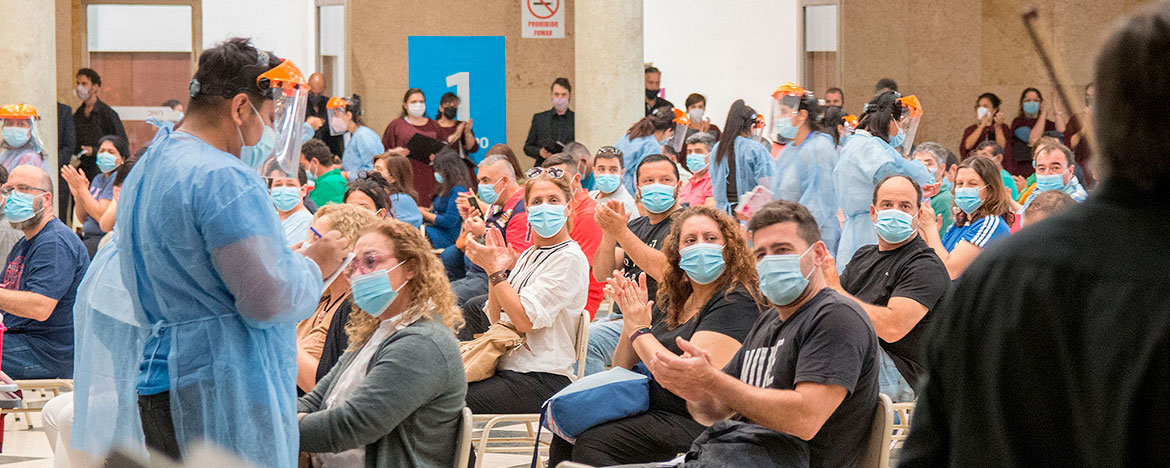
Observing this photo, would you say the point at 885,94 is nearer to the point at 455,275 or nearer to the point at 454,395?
the point at 455,275

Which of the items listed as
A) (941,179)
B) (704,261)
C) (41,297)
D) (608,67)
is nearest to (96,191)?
(41,297)

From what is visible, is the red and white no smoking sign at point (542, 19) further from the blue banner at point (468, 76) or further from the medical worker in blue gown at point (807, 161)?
the medical worker in blue gown at point (807, 161)

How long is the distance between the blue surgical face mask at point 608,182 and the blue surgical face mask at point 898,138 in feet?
5.46

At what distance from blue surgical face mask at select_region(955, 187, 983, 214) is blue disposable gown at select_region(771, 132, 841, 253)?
642 mm

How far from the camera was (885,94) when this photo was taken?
22.6 feet

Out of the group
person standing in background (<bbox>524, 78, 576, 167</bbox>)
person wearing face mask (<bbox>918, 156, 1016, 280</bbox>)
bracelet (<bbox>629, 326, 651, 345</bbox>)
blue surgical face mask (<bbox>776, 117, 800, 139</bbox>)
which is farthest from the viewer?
person standing in background (<bbox>524, 78, 576, 167</bbox>)

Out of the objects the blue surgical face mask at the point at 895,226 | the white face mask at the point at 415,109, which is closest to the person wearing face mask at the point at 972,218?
the blue surgical face mask at the point at 895,226

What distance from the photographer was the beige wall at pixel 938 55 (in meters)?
14.9

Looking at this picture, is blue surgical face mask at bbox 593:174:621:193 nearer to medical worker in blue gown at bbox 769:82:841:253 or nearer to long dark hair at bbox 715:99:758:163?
long dark hair at bbox 715:99:758:163

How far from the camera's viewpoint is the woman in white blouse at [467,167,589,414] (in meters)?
4.54

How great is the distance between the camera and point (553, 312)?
462 cm

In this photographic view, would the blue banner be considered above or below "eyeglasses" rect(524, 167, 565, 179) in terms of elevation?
above

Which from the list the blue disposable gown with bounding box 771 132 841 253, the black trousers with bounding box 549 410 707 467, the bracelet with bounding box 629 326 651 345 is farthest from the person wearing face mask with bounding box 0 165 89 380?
the blue disposable gown with bounding box 771 132 841 253

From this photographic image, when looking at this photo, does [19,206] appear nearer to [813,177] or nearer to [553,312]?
[553,312]
